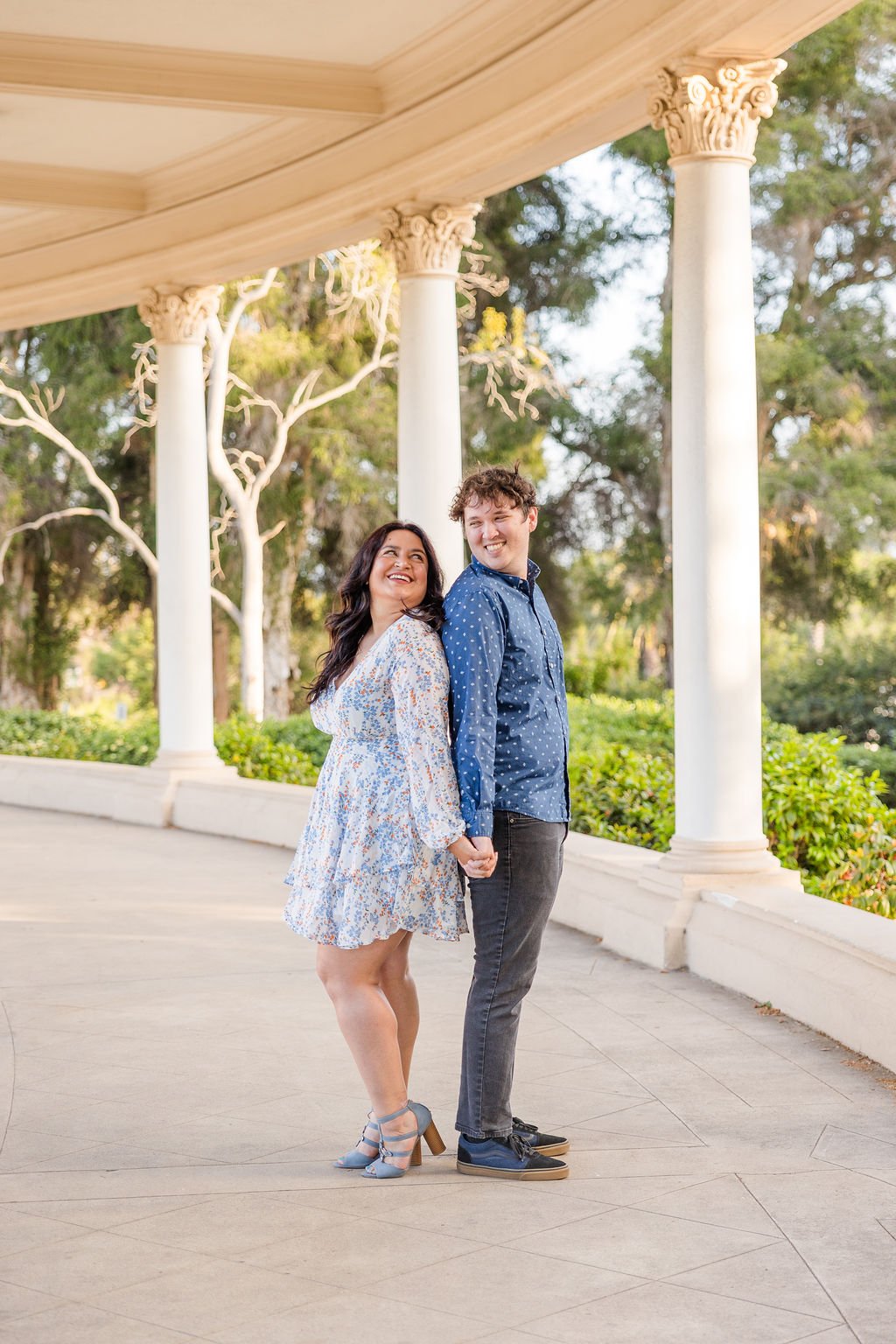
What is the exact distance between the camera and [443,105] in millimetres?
12609

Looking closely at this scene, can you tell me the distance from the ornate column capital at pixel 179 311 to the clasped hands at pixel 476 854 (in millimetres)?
12852

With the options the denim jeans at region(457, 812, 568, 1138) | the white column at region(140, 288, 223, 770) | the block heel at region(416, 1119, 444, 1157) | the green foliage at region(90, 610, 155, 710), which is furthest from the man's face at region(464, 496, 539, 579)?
the green foliage at region(90, 610, 155, 710)

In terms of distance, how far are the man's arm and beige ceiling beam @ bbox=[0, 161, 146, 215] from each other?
11.7 meters

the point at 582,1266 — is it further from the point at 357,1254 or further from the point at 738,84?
the point at 738,84

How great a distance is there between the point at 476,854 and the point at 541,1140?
4.19ft

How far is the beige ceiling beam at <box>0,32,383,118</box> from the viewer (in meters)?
12.0

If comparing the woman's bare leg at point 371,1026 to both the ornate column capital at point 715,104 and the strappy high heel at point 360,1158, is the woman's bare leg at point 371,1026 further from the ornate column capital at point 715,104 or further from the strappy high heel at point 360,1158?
the ornate column capital at point 715,104

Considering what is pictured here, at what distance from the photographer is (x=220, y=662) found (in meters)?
37.0

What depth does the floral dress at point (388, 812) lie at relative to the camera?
575cm

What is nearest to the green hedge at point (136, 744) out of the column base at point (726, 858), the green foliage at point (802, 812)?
the green foliage at point (802, 812)

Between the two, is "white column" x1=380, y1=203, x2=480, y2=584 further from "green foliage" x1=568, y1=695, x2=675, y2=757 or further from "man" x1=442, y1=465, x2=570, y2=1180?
"man" x1=442, y1=465, x2=570, y2=1180

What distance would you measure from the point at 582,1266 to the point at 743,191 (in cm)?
748

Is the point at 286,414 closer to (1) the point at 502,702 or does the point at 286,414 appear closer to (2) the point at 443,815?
(1) the point at 502,702

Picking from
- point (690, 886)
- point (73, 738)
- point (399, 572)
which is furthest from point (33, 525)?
point (399, 572)
